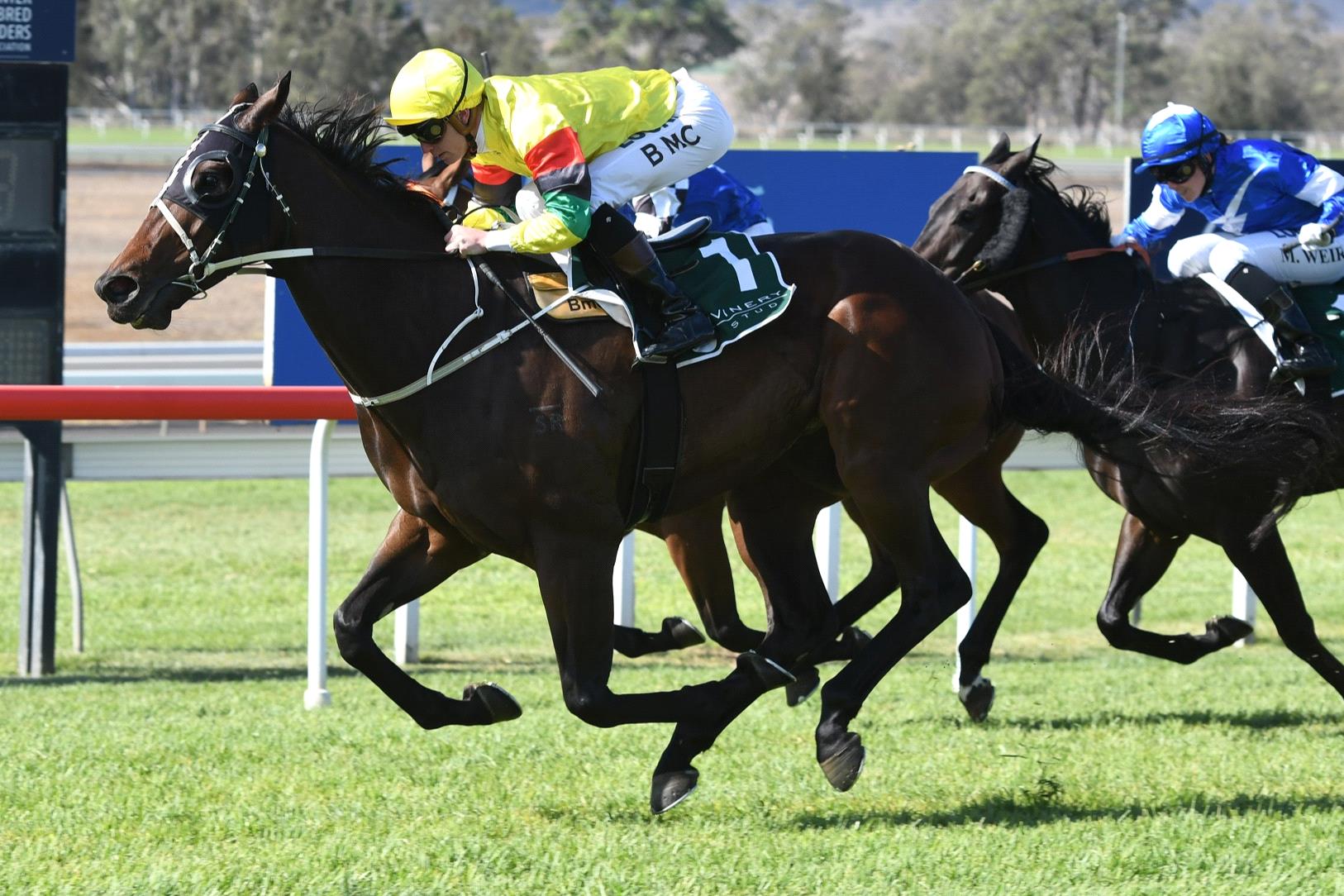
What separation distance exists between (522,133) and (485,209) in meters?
0.51

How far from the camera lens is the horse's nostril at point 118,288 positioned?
3887 millimetres

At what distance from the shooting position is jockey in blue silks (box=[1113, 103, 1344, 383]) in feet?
18.5

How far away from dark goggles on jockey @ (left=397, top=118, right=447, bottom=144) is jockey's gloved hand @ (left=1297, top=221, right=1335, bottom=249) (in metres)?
2.88

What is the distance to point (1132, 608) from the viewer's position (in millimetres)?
6039

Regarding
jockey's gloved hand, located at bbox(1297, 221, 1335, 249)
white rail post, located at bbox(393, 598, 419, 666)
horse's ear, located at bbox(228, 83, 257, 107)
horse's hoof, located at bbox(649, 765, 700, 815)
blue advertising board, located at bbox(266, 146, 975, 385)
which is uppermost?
horse's ear, located at bbox(228, 83, 257, 107)

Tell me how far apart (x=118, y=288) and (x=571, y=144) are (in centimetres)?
108

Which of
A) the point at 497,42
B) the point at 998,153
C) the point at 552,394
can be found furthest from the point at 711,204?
the point at 497,42

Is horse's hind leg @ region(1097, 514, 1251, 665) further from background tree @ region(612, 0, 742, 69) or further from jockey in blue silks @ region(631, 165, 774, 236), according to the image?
background tree @ region(612, 0, 742, 69)

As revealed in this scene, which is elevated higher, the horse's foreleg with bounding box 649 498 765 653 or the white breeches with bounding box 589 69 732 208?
the white breeches with bounding box 589 69 732 208

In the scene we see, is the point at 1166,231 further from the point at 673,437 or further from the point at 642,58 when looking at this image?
the point at 642,58

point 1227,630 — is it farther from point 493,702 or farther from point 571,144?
point 571,144

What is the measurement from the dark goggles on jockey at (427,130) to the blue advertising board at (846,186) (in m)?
4.43

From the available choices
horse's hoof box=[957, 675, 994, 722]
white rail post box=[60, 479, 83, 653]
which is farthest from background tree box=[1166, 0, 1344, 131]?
horse's hoof box=[957, 675, 994, 722]

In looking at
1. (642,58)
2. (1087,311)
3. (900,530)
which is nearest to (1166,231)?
(1087,311)
